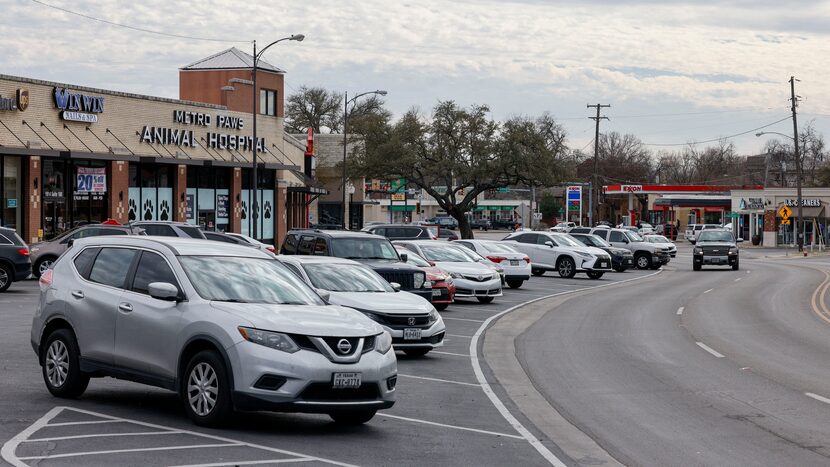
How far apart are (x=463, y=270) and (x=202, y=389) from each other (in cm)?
1918

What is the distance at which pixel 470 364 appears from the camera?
55.7ft

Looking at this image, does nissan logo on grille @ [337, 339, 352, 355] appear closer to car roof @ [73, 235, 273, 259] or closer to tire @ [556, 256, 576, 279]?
car roof @ [73, 235, 273, 259]

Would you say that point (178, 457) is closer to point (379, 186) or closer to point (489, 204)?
point (379, 186)

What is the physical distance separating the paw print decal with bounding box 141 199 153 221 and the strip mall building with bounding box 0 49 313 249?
0.27 ft

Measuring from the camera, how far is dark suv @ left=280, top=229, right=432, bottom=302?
22.6 m

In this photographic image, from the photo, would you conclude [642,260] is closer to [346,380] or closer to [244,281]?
[244,281]

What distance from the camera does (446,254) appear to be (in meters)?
29.8

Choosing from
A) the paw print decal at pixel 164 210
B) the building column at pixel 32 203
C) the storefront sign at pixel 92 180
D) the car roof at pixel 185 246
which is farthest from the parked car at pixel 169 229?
the car roof at pixel 185 246

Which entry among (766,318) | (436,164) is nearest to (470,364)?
(766,318)

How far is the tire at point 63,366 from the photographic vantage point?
1120 centimetres

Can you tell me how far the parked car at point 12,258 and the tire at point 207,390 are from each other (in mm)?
18649

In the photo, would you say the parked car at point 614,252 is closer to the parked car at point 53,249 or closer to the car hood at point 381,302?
the parked car at point 53,249

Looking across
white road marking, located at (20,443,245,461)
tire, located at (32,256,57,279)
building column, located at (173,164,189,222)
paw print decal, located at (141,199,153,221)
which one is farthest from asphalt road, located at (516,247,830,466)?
building column, located at (173,164,189,222)

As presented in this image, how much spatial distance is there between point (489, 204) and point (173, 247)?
480ft
